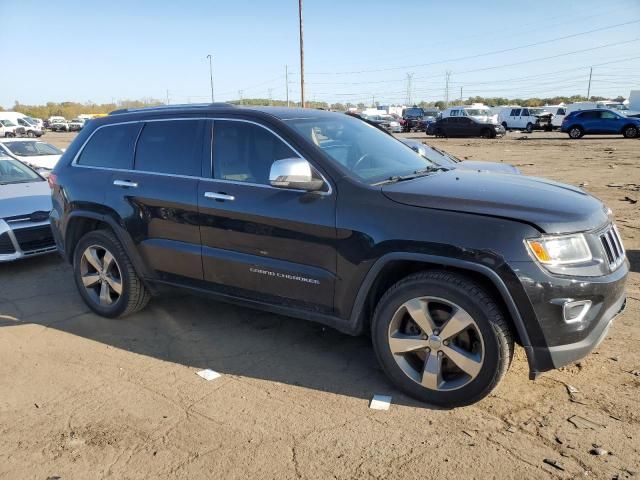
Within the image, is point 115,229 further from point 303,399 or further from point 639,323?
point 639,323

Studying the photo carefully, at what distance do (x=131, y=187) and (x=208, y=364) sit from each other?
1.62m

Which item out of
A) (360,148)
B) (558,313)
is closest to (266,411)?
(558,313)

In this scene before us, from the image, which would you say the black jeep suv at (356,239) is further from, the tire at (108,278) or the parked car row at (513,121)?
the parked car row at (513,121)

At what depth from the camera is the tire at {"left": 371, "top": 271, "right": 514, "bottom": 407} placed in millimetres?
3076

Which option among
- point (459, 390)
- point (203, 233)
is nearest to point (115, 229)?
point (203, 233)

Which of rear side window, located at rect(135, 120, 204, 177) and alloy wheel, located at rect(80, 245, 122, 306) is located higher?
rear side window, located at rect(135, 120, 204, 177)

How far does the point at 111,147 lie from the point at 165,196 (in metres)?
0.99

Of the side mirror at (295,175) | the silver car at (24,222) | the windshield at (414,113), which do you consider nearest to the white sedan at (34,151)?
the silver car at (24,222)

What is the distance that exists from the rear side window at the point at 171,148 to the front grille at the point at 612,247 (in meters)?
2.82

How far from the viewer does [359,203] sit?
342 cm

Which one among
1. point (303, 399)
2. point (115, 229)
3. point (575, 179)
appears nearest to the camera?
point (303, 399)

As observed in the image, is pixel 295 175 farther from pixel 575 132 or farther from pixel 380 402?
pixel 575 132

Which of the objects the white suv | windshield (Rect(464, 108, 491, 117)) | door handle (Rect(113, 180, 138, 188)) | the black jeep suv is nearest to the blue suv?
windshield (Rect(464, 108, 491, 117))

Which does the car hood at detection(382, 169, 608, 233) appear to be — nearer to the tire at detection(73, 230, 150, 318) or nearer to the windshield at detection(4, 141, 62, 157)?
the tire at detection(73, 230, 150, 318)
